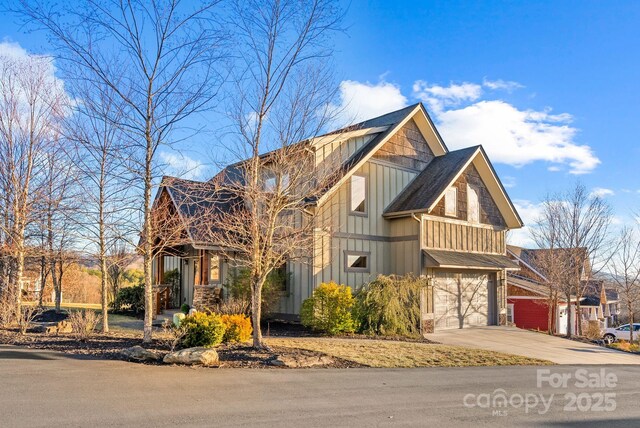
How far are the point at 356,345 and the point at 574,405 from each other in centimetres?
622

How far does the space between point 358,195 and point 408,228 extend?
223 cm

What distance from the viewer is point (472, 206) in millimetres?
20484

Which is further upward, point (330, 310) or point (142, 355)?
point (330, 310)

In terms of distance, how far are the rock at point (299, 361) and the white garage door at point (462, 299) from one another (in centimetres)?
900

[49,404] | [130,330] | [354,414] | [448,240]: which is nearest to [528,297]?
[448,240]

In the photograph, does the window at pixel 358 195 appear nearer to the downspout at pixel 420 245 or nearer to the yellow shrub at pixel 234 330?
the downspout at pixel 420 245

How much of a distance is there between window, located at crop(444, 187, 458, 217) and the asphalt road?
948 centimetres

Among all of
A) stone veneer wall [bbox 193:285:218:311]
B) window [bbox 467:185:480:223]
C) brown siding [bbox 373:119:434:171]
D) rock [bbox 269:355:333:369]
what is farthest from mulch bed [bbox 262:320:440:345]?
brown siding [bbox 373:119:434:171]

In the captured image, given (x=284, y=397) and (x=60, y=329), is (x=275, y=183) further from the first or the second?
(x=60, y=329)

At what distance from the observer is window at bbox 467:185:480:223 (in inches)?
795

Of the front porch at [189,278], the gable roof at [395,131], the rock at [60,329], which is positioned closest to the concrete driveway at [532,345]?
the gable roof at [395,131]

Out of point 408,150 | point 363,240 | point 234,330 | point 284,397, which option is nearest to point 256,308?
point 234,330

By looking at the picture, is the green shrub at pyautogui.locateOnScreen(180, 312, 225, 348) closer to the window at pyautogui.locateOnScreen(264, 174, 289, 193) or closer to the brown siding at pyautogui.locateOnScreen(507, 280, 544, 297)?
the window at pyautogui.locateOnScreen(264, 174, 289, 193)

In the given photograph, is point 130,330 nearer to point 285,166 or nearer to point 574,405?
point 285,166
